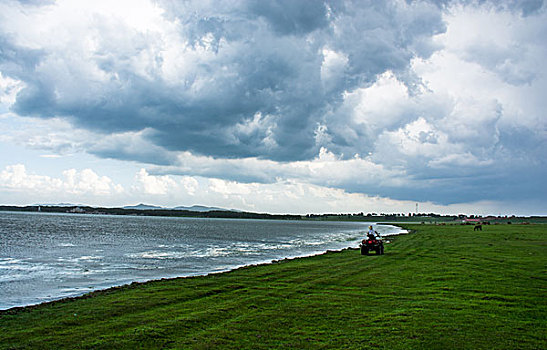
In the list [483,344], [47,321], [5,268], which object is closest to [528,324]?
[483,344]

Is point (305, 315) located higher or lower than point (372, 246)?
lower

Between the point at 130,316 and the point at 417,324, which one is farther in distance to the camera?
the point at 130,316

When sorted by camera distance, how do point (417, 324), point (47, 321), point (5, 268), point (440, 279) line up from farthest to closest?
point (5, 268) < point (440, 279) < point (47, 321) < point (417, 324)

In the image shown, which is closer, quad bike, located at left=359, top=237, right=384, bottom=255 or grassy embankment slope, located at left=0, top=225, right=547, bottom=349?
grassy embankment slope, located at left=0, top=225, right=547, bottom=349

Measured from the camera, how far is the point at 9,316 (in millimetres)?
15211

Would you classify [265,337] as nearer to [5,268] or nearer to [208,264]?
[208,264]

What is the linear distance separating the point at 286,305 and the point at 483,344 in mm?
7157

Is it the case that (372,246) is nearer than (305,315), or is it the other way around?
(305,315)

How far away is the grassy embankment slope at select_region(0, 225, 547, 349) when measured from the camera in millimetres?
11156

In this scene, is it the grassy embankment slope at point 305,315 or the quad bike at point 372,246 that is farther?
the quad bike at point 372,246

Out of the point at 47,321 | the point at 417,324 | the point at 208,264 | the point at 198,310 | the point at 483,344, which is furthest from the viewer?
the point at 208,264

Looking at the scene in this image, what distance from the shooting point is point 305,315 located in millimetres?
13977

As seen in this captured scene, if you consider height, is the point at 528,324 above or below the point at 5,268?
above

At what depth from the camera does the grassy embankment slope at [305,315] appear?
11156mm
